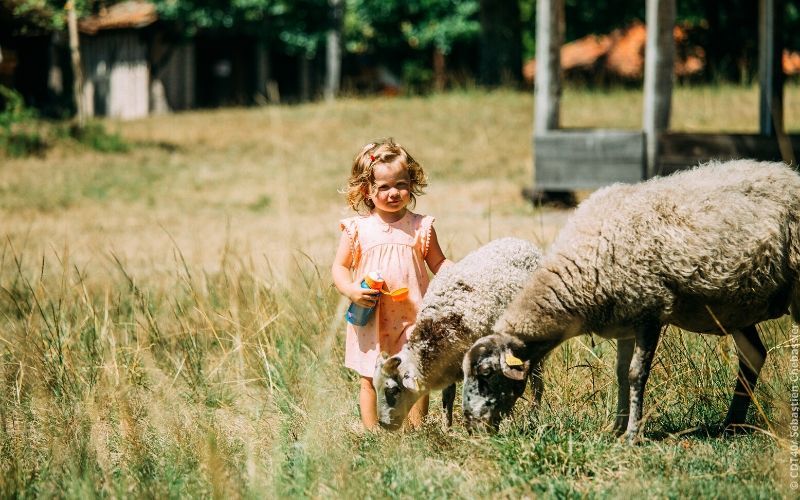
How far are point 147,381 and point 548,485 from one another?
2.66 meters

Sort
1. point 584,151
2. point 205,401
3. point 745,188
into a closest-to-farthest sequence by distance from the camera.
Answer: point 745,188
point 205,401
point 584,151

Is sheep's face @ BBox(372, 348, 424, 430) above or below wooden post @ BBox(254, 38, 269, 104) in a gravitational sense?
below

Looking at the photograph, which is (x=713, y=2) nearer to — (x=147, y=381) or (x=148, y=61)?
(x=148, y=61)

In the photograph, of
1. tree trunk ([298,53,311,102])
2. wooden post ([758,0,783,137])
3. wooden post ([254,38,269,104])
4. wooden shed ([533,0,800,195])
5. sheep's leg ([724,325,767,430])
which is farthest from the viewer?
tree trunk ([298,53,311,102])

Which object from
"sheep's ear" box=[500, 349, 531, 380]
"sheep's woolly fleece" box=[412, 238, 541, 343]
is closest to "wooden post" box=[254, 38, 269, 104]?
"sheep's woolly fleece" box=[412, 238, 541, 343]

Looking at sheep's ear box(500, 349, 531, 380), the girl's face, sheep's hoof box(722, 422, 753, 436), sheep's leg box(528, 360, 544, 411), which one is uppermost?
the girl's face

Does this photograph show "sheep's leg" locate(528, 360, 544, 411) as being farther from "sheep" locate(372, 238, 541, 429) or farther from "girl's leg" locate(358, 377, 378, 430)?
"girl's leg" locate(358, 377, 378, 430)

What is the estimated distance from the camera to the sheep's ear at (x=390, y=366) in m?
4.39

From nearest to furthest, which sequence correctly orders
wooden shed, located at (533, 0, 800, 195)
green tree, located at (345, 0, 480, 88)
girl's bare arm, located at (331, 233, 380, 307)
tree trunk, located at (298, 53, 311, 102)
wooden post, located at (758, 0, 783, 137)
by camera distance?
girl's bare arm, located at (331, 233, 380, 307)
wooden shed, located at (533, 0, 800, 195)
wooden post, located at (758, 0, 783, 137)
green tree, located at (345, 0, 480, 88)
tree trunk, located at (298, 53, 311, 102)

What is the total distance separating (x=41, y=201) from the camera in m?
13.2

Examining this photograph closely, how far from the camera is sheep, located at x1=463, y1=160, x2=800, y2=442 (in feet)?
13.2

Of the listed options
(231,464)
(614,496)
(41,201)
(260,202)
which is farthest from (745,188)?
(41,201)

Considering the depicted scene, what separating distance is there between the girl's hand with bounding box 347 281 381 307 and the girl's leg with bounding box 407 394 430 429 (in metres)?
0.54

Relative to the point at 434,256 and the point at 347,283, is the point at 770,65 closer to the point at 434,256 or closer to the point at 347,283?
the point at 434,256
